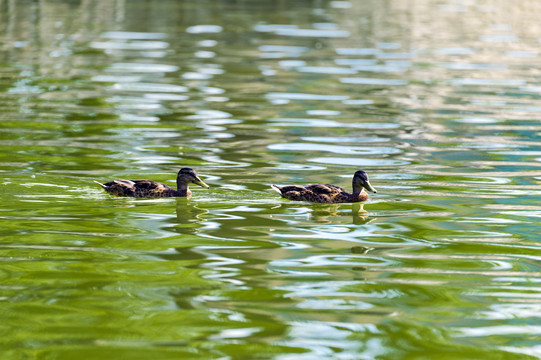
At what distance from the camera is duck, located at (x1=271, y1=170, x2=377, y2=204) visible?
12.9m

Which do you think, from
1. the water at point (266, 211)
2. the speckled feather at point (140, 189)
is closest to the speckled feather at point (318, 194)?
the water at point (266, 211)

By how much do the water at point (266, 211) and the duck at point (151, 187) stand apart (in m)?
0.16

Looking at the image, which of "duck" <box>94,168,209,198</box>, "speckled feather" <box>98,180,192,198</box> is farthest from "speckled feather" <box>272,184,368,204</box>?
"speckled feather" <box>98,180,192,198</box>

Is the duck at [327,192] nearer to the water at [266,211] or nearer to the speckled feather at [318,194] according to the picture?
the speckled feather at [318,194]

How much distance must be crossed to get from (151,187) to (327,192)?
2353 millimetres

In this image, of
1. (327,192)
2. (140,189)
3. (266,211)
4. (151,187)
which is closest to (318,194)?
(327,192)

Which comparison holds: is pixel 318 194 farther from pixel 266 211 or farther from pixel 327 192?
pixel 266 211

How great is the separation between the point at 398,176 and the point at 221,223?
13.1 feet

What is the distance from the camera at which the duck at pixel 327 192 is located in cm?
1295

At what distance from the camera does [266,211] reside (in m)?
12.6

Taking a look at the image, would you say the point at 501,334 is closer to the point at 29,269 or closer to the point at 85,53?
the point at 29,269

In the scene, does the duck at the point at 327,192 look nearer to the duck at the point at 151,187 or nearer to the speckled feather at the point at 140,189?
the duck at the point at 151,187

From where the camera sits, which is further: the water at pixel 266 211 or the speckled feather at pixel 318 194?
the speckled feather at pixel 318 194

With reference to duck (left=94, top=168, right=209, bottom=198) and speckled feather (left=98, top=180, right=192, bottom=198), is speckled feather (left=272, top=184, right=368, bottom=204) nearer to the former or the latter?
duck (left=94, top=168, right=209, bottom=198)
